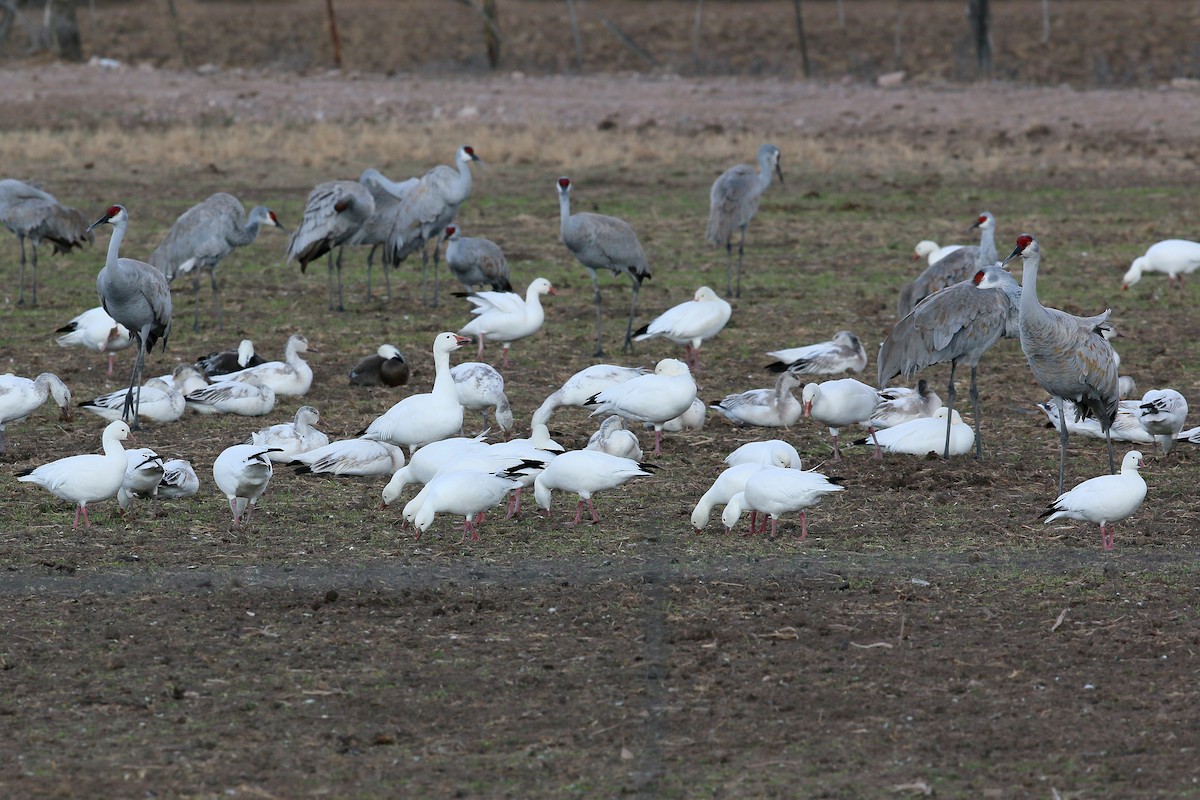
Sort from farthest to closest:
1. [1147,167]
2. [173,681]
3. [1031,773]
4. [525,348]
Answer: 1. [1147,167]
2. [525,348]
3. [173,681]
4. [1031,773]

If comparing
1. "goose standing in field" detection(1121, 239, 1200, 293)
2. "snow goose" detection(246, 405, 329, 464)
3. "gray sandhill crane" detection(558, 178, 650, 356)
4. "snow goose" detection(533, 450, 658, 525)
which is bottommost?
"goose standing in field" detection(1121, 239, 1200, 293)

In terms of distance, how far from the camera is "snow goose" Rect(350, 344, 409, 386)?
12133 mm

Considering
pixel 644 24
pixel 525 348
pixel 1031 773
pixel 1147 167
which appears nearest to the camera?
pixel 1031 773

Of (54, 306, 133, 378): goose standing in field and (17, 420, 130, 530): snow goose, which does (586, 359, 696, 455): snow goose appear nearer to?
(17, 420, 130, 530): snow goose

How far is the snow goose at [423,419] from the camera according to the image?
964 centimetres

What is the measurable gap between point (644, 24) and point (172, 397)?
37130 mm

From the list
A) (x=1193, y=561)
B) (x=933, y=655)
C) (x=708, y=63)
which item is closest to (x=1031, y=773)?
(x=933, y=655)

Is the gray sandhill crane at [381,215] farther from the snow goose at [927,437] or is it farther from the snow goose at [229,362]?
the snow goose at [927,437]

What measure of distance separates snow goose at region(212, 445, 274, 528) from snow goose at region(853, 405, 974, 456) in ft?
13.9

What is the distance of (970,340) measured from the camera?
413 inches

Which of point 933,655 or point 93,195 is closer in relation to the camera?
point 933,655

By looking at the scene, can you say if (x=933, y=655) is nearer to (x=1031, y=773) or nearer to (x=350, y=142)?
(x=1031, y=773)

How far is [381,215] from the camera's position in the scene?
16.5 m

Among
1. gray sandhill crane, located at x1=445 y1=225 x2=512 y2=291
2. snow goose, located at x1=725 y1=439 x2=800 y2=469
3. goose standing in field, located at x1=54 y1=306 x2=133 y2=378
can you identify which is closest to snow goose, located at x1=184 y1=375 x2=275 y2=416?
goose standing in field, located at x1=54 y1=306 x2=133 y2=378
